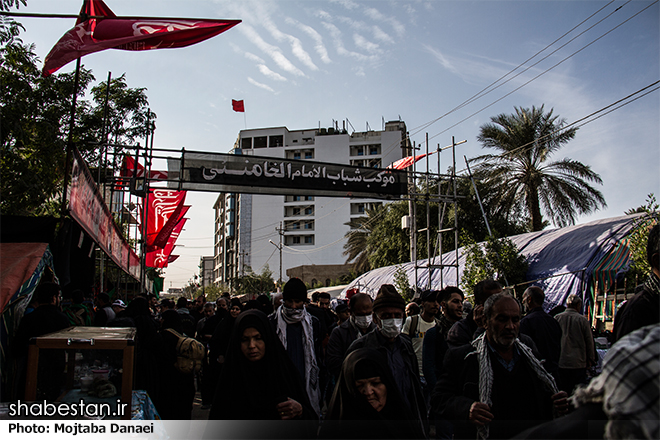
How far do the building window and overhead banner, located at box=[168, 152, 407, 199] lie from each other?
6172 centimetres

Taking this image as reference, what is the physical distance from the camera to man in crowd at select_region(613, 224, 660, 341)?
2445 millimetres

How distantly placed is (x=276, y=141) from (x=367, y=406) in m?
72.1

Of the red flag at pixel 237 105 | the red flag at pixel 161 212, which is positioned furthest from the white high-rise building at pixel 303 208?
the red flag at pixel 161 212

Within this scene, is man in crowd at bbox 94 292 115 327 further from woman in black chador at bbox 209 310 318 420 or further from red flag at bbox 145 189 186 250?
red flag at bbox 145 189 186 250

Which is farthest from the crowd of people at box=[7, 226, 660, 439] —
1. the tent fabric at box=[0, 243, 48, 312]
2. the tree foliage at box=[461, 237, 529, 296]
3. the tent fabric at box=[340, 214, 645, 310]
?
the tree foliage at box=[461, 237, 529, 296]

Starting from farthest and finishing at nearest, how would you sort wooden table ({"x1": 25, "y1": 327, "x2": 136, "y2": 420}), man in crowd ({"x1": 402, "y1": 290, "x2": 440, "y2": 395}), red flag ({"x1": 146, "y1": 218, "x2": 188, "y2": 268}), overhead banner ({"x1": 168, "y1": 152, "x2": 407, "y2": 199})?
red flag ({"x1": 146, "y1": 218, "x2": 188, "y2": 268}) → overhead banner ({"x1": 168, "y1": 152, "x2": 407, "y2": 199}) → man in crowd ({"x1": 402, "y1": 290, "x2": 440, "y2": 395}) → wooden table ({"x1": 25, "y1": 327, "x2": 136, "y2": 420})

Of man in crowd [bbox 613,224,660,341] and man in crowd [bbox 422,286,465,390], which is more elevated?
man in crowd [bbox 613,224,660,341]

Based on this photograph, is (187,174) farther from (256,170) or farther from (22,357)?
(22,357)

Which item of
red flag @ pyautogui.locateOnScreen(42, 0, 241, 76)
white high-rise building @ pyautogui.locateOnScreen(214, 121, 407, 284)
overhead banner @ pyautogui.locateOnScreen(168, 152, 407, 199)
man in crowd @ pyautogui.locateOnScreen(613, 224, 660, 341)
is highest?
white high-rise building @ pyautogui.locateOnScreen(214, 121, 407, 284)

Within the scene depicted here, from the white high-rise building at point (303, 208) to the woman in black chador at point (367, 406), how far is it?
6230 centimetres

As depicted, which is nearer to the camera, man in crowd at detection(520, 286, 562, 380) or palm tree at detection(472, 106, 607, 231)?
man in crowd at detection(520, 286, 562, 380)

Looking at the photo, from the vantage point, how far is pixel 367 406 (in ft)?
7.95

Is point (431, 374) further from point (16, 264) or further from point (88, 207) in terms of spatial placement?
point (88, 207)

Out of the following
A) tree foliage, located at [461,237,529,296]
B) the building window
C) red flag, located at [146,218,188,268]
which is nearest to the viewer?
tree foliage, located at [461,237,529,296]
